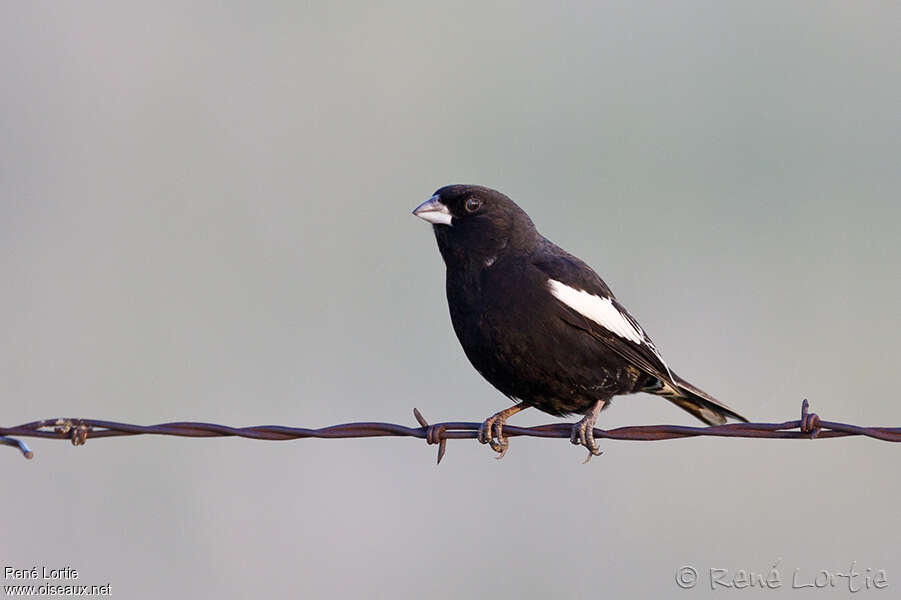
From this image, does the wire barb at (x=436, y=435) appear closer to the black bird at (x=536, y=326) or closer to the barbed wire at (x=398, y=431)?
the barbed wire at (x=398, y=431)

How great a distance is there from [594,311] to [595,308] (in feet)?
0.08

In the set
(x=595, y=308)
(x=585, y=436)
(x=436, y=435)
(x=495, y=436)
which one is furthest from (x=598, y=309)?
(x=436, y=435)

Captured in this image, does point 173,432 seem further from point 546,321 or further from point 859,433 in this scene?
point 859,433

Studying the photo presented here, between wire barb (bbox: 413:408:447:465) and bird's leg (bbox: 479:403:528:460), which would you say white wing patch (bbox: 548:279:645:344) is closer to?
bird's leg (bbox: 479:403:528:460)

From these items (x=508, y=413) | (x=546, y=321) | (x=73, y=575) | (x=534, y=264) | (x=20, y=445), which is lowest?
(x=73, y=575)

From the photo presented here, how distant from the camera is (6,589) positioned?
191 inches

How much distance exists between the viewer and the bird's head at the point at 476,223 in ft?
17.7

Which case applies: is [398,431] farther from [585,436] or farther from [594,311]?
[594,311]

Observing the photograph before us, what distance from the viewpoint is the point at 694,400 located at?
226 inches

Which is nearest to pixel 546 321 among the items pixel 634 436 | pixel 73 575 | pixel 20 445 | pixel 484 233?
pixel 484 233

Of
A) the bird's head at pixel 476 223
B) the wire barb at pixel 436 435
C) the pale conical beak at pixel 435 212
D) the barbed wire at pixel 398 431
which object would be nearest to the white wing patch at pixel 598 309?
the bird's head at pixel 476 223

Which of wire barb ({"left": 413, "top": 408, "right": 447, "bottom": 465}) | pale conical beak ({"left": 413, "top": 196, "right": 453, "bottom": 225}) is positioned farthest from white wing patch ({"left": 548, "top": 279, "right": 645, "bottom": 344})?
wire barb ({"left": 413, "top": 408, "right": 447, "bottom": 465})

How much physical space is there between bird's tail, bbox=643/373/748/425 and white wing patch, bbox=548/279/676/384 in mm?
197

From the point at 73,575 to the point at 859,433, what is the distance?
213 inches
